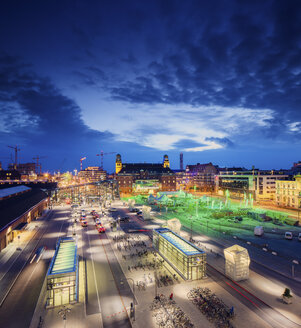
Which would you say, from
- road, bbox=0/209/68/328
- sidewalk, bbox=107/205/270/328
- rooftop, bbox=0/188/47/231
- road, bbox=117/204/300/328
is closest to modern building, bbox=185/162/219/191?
rooftop, bbox=0/188/47/231

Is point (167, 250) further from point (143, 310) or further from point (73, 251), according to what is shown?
point (73, 251)

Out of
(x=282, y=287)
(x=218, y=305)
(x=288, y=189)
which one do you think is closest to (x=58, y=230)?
(x=218, y=305)

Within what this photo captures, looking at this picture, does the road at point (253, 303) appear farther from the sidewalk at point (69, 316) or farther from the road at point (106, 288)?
the sidewalk at point (69, 316)

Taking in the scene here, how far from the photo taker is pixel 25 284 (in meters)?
30.5

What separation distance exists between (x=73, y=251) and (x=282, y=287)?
32.7m

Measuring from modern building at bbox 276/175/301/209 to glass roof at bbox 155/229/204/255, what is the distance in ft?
223

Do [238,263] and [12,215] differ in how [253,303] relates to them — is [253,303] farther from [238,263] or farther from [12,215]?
[12,215]

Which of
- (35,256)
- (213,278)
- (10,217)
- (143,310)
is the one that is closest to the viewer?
(143,310)

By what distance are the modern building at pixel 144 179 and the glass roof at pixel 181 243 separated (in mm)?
101041

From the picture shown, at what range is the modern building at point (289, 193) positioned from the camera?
80.7m

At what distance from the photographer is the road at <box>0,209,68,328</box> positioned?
23.9 m

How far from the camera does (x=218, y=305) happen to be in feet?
81.3

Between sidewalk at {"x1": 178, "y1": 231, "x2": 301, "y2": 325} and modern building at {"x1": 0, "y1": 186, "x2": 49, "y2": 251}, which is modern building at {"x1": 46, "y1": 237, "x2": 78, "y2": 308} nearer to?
sidewalk at {"x1": 178, "y1": 231, "x2": 301, "y2": 325}

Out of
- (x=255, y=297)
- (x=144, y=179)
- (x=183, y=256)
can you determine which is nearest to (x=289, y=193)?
(x=255, y=297)
